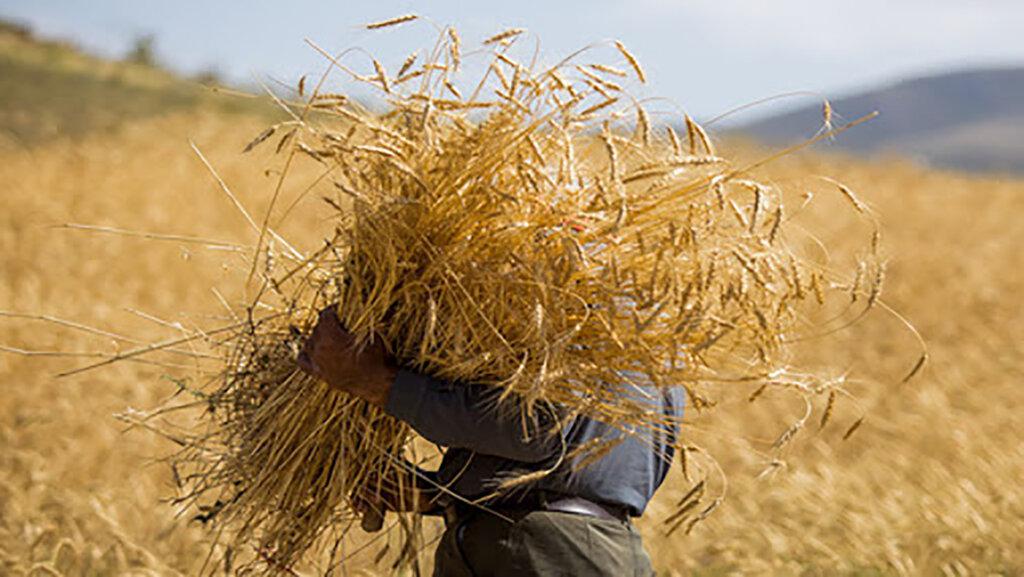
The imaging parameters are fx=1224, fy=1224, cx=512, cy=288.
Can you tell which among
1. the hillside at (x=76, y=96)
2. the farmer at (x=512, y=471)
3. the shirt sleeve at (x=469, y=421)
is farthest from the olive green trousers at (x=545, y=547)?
the hillside at (x=76, y=96)

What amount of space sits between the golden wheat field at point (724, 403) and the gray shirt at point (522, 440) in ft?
0.75

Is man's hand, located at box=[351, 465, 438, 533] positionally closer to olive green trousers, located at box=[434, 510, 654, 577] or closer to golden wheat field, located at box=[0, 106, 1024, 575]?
olive green trousers, located at box=[434, 510, 654, 577]

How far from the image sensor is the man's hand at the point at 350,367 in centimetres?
226

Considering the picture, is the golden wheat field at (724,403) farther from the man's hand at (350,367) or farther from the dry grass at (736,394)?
the man's hand at (350,367)

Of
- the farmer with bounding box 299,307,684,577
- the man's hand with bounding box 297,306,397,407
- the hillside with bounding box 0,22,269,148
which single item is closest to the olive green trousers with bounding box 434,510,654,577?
the farmer with bounding box 299,307,684,577

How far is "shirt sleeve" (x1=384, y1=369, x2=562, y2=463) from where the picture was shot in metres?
2.19

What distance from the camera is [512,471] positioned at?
2289mm

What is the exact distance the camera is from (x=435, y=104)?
241cm

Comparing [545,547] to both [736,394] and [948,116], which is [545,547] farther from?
[948,116]

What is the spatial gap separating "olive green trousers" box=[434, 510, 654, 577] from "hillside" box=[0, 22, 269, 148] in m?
13.2

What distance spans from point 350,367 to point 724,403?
345cm

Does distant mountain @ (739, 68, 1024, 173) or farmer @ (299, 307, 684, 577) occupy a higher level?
farmer @ (299, 307, 684, 577)

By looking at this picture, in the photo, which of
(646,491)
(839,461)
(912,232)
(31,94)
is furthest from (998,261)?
(31,94)

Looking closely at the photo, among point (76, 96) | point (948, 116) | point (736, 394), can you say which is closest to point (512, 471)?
point (736, 394)
